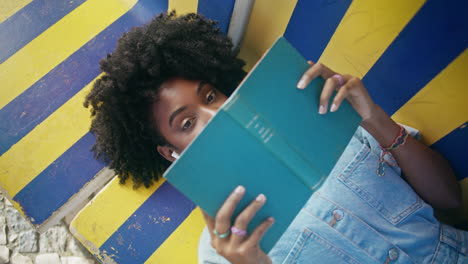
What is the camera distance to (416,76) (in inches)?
40.5

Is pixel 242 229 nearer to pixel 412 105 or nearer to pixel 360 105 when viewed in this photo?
pixel 360 105

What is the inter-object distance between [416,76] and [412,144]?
9.6 inches

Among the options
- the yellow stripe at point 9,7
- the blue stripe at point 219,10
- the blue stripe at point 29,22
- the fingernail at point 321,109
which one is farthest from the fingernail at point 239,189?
the yellow stripe at point 9,7

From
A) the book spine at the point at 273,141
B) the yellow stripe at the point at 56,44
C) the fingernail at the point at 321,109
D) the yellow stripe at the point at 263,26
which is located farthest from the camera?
the yellow stripe at the point at 56,44

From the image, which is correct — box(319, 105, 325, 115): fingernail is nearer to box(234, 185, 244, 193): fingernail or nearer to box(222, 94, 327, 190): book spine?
box(222, 94, 327, 190): book spine

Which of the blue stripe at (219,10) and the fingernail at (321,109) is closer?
the fingernail at (321,109)

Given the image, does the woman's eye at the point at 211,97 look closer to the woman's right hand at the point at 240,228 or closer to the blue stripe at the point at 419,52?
the woman's right hand at the point at 240,228

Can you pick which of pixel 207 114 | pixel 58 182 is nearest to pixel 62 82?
pixel 58 182

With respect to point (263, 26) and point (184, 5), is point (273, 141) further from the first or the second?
point (184, 5)

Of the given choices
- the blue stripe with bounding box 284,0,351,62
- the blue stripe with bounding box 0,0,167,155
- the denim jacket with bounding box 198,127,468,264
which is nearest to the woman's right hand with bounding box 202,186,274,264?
the denim jacket with bounding box 198,127,468,264

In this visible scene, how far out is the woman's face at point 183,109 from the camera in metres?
0.89

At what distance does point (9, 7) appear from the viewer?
1496 millimetres

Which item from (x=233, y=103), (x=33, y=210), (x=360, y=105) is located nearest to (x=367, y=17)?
(x=360, y=105)

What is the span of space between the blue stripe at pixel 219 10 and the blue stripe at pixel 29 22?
0.70 meters
